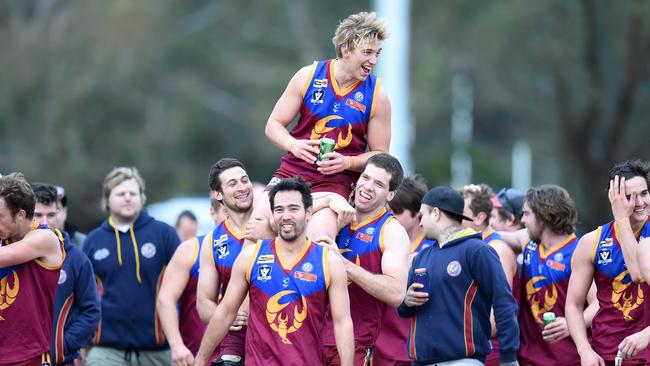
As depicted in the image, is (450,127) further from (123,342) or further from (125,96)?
(123,342)

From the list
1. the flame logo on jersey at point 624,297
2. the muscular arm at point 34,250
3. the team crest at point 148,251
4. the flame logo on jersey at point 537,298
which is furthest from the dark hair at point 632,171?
the team crest at point 148,251

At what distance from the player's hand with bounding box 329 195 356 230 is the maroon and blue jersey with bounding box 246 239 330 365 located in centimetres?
54

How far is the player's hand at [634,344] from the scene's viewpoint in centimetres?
850

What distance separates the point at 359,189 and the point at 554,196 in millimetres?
2123

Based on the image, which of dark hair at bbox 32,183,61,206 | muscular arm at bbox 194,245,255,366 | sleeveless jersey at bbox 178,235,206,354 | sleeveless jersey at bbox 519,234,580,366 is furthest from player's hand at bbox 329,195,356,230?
dark hair at bbox 32,183,61,206

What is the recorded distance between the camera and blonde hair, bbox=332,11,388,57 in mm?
8859

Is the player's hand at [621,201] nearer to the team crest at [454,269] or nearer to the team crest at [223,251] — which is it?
the team crest at [454,269]

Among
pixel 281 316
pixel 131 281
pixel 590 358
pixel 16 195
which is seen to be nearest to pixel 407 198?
pixel 590 358

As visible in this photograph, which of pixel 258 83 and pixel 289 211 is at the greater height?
pixel 258 83

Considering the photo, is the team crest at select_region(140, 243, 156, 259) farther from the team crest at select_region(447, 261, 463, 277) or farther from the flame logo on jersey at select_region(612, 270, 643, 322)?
the flame logo on jersey at select_region(612, 270, 643, 322)

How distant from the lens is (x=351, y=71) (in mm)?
9047

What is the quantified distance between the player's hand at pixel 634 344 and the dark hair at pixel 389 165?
2055 millimetres

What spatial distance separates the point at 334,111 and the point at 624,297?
264 centimetres

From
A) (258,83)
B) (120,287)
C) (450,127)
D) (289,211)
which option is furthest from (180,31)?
(289,211)
